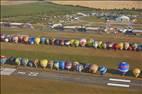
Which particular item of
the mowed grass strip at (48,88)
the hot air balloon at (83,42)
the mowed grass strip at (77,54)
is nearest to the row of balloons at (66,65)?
the mowed grass strip at (77,54)

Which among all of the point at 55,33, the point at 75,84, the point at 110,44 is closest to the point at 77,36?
the point at 55,33

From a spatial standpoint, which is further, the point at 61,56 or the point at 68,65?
the point at 61,56

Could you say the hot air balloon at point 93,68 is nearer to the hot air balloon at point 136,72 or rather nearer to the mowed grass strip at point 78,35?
the hot air balloon at point 136,72

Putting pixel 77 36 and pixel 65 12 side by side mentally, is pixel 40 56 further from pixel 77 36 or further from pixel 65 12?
pixel 65 12

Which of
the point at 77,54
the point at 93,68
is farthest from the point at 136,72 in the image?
the point at 77,54

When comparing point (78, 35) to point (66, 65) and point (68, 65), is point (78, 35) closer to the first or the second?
point (66, 65)
